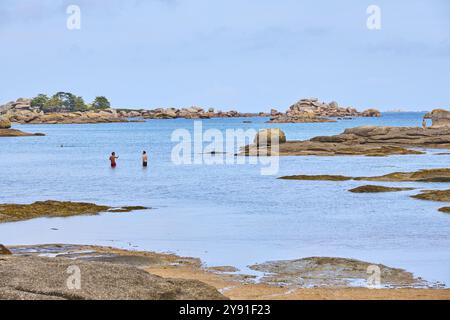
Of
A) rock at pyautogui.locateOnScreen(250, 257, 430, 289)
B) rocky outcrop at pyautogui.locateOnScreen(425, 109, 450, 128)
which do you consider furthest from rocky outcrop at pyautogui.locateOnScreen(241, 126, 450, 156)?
rock at pyautogui.locateOnScreen(250, 257, 430, 289)

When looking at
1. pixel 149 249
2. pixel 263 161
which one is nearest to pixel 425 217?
pixel 149 249

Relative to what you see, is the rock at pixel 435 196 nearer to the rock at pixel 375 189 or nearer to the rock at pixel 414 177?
the rock at pixel 375 189

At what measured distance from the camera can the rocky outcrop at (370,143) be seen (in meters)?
77.7

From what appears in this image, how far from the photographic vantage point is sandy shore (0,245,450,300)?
17.5 metres

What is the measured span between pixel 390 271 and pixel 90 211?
1785 cm

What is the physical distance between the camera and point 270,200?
41000 mm

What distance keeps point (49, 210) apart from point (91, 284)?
69.1ft

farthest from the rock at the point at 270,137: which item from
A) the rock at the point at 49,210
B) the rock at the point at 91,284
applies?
the rock at the point at 91,284

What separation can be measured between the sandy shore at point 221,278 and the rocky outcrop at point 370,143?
54.0 metres

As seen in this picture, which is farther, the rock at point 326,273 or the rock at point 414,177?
the rock at point 414,177

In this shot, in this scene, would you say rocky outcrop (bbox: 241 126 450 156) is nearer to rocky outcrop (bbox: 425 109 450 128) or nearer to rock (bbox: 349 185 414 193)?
rocky outcrop (bbox: 425 109 450 128)

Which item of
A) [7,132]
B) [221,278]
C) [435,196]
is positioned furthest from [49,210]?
[7,132]
